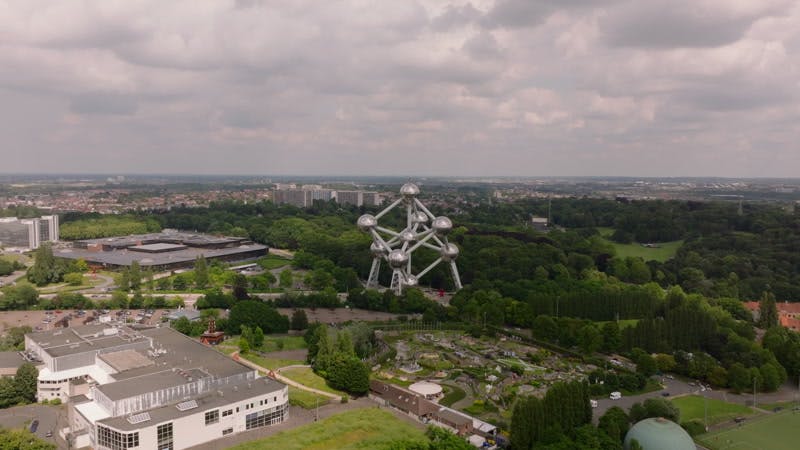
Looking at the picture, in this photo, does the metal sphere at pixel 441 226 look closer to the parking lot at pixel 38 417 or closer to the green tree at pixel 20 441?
the parking lot at pixel 38 417

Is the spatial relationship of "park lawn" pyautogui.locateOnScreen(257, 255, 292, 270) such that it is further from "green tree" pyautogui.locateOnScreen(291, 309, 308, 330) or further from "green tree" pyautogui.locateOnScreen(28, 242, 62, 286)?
"green tree" pyautogui.locateOnScreen(291, 309, 308, 330)

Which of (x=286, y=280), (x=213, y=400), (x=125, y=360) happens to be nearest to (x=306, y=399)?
(x=213, y=400)

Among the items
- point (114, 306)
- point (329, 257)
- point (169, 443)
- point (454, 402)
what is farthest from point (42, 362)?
point (329, 257)

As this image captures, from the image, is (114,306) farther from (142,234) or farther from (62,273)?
(142,234)

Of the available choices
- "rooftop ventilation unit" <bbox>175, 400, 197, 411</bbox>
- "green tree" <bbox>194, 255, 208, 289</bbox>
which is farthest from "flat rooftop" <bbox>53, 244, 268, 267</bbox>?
"rooftop ventilation unit" <bbox>175, 400, 197, 411</bbox>

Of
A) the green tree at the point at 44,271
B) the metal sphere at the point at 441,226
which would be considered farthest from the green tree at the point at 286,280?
the green tree at the point at 44,271

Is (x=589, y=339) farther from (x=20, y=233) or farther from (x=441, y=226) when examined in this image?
(x=20, y=233)
